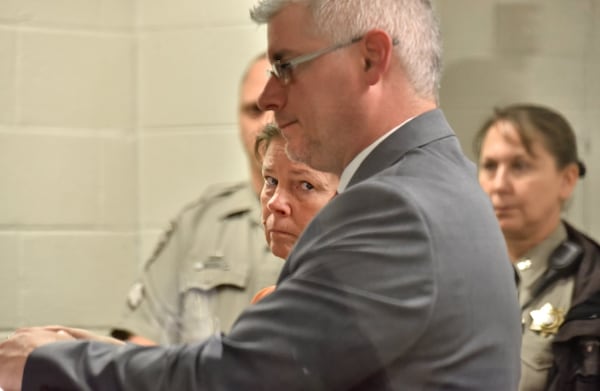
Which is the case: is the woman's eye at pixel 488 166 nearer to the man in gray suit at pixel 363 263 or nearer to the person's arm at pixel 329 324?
the man in gray suit at pixel 363 263

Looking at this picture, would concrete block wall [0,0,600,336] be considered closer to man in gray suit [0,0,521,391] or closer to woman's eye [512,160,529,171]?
woman's eye [512,160,529,171]

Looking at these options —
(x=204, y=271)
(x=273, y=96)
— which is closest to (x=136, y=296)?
(x=204, y=271)

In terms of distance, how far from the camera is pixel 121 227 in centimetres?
292

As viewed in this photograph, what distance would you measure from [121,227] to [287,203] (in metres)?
1.26

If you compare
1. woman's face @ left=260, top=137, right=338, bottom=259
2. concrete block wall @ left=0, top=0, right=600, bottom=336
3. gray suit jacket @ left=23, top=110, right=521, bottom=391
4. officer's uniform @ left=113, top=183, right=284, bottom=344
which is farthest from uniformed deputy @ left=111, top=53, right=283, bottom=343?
gray suit jacket @ left=23, top=110, right=521, bottom=391

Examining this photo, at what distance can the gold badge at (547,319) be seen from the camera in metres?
2.44

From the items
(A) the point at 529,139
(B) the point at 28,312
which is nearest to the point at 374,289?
(A) the point at 529,139

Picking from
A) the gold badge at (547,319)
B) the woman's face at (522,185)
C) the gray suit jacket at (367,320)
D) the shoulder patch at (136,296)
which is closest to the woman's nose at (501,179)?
the woman's face at (522,185)

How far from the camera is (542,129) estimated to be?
2730 mm

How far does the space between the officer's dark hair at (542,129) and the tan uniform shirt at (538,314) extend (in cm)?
29

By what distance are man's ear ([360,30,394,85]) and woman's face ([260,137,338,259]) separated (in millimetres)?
384

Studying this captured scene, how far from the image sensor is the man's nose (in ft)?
4.56

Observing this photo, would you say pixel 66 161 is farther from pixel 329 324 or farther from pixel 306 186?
pixel 329 324

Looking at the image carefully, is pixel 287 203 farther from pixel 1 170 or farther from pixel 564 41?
pixel 564 41
